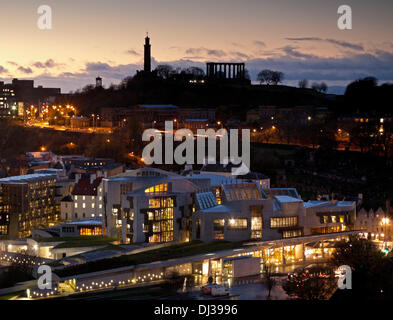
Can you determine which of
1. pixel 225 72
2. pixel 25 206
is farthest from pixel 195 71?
pixel 25 206

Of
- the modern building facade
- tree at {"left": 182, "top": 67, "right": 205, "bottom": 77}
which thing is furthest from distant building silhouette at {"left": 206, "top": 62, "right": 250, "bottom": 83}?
the modern building facade

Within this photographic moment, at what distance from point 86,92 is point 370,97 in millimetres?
28187

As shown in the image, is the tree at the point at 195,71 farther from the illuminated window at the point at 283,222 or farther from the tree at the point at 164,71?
the illuminated window at the point at 283,222

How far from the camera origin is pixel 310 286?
1606 cm

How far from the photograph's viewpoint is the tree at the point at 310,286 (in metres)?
16.1

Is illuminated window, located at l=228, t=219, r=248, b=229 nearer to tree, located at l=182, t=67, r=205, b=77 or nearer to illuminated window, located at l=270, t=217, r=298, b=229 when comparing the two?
illuminated window, located at l=270, t=217, r=298, b=229

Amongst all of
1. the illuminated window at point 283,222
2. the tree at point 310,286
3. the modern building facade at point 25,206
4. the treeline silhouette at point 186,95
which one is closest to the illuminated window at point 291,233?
the illuminated window at point 283,222

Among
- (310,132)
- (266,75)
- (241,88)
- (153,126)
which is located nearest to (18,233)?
(310,132)

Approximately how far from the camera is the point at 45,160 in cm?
4350

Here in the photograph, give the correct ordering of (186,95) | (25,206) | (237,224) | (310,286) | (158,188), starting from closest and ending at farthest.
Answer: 1. (310,286)
2. (237,224)
3. (158,188)
4. (25,206)
5. (186,95)

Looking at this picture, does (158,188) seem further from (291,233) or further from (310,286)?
(310,286)

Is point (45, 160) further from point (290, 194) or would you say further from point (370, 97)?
point (370, 97)

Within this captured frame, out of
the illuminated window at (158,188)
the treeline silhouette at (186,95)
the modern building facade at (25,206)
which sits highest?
the treeline silhouette at (186,95)

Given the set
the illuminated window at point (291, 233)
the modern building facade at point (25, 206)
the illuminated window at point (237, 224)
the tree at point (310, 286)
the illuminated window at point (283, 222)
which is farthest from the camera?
Result: the modern building facade at point (25, 206)
